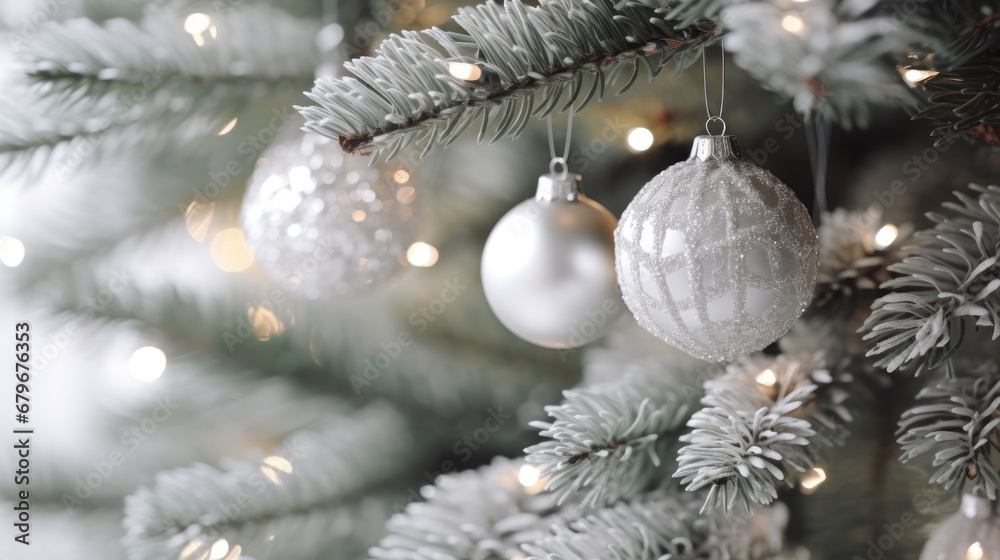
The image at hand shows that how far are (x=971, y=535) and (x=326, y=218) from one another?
48cm

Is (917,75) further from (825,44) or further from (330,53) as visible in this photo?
(330,53)

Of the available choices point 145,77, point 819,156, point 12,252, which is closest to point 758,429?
point 819,156

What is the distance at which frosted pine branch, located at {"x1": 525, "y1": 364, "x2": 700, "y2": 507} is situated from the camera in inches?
15.3

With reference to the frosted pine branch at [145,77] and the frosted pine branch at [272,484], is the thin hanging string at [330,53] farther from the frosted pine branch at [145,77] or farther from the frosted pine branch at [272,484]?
the frosted pine branch at [272,484]

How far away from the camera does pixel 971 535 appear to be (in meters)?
0.37

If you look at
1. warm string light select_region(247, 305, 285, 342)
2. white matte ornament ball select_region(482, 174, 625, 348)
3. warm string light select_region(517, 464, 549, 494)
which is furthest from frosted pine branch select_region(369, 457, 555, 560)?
warm string light select_region(247, 305, 285, 342)

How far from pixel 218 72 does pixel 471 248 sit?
29 cm

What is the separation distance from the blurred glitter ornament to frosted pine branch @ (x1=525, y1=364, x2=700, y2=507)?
0.51ft

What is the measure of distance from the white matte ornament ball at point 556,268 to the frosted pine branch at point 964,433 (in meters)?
0.19

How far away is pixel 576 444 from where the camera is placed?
387 mm

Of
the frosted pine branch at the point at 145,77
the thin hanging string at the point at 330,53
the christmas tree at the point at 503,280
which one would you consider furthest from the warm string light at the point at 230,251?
the thin hanging string at the point at 330,53

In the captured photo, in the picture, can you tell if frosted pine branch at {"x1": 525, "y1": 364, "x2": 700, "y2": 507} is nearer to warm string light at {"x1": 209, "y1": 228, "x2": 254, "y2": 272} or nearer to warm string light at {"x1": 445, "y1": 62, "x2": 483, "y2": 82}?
warm string light at {"x1": 445, "y1": 62, "x2": 483, "y2": 82}

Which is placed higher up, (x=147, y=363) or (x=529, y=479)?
(x=147, y=363)

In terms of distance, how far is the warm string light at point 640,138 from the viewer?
60 centimetres
